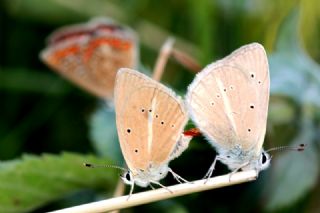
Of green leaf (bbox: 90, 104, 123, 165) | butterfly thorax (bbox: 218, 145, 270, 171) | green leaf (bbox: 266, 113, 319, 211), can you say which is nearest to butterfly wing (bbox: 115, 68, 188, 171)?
butterfly thorax (bbox: 218, 145, 270, 171)

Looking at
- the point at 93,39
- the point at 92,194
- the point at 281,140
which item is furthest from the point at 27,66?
the point at 281,140

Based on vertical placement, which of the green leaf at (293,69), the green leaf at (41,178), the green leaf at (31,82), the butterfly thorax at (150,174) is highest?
the green leaf at (293,69)

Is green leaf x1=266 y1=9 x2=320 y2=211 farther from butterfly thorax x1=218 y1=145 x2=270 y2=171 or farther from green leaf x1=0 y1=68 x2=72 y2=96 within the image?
green leaf x1=0 y1=68 x2=72 y2=96

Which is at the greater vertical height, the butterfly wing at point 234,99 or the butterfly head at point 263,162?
the butterfly wing at point 234,99

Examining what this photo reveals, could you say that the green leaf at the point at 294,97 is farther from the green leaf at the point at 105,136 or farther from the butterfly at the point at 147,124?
the butterfly at the point at 147,124

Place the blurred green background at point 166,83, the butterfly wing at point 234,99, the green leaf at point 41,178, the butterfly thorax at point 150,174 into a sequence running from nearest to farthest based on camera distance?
the butterfly wing at point 234,99 < the butterfly thorax at point 150,174 < the green leaf at point 41,178 < the blurred green background at point 166,83

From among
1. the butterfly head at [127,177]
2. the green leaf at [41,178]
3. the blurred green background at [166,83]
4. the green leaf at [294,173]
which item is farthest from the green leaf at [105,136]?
the green leaf at [294,173]
